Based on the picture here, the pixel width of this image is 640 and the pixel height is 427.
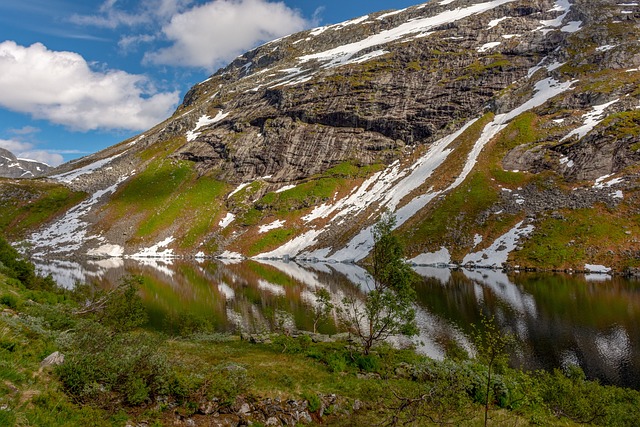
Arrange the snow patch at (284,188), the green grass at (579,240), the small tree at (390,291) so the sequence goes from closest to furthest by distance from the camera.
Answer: the small tree at (390,291)
the green grass at (579,240)
the snow patch at (284,188)

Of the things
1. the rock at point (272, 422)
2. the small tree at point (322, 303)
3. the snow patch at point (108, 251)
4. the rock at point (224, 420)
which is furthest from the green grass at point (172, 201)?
the rock at point (224, 420)

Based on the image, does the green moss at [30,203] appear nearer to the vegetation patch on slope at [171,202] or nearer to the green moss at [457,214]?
the vegetation patch on slope at [171,202]

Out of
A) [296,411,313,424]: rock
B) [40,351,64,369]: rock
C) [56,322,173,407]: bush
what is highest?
[40,351,64,369]: rock

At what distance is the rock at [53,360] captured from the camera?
12.1 meters

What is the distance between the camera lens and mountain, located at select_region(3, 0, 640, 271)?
92.2 metres

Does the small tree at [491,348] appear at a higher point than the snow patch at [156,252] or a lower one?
lower

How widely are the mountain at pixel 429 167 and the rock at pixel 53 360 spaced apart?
86.1m

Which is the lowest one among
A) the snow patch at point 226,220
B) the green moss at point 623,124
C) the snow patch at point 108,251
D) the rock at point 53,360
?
the rock at point 53,360

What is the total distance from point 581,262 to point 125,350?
87.6 metres

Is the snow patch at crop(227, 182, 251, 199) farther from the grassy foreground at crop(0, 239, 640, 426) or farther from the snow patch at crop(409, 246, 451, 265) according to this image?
the grassy foreground at crop(0, 239, 640, 426)

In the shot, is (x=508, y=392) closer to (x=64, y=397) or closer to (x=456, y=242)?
(x=64, y=397)

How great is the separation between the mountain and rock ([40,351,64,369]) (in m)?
86.1

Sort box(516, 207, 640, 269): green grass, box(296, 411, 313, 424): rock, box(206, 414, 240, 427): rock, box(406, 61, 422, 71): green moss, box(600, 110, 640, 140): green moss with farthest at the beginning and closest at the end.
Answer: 1. box(406, 61, 422, 71): green moss
2. box(600, 110, 640, 140): green moss
3. box(516, 207, 640, 269): green grass
4. box(296, 411, 313, 424): rock
5. box(206, 414, 240, 427): rock

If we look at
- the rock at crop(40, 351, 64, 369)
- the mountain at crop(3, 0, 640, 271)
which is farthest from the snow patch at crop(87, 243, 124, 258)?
the rock at crop(40, 351, 64, 369)
